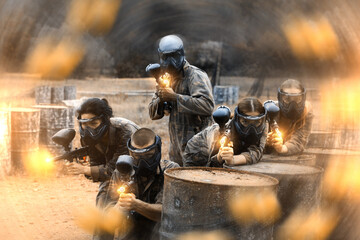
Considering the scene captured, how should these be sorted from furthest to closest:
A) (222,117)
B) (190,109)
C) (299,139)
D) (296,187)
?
(299,139) → (190,109) → (222,117) → (296,187)

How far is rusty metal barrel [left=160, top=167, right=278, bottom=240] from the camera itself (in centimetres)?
333

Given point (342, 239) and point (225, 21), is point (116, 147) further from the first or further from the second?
point (225, 21)

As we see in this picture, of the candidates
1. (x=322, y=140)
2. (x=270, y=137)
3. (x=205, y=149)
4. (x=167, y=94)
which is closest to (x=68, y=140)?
(x=167, y=94)

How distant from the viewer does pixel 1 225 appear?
22.0 feet

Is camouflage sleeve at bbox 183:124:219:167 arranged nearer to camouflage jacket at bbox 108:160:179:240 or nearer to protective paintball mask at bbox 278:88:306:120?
camouflage jacket at bbox 108:160:179:240

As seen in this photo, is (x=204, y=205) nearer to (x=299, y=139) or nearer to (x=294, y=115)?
(x=299, y=139)

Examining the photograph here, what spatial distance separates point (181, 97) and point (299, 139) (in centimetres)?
162

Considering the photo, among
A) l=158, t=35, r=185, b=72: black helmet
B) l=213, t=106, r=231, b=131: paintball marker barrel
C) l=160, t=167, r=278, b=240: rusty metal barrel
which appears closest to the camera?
l=160, t=167, r=278, b=240: rusty metal barrel

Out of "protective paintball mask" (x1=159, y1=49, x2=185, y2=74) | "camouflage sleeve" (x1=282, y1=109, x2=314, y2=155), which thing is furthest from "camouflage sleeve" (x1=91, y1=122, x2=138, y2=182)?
"camouflage sleeve" (x1=282, y1=109, x2=314, y2=155)

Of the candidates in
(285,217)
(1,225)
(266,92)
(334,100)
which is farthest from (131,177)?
(266,92)

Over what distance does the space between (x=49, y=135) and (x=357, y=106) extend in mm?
6473

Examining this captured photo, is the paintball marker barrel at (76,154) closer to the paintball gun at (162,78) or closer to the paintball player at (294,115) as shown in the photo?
the paintball gun at (162,78)

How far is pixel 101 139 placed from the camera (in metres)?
5.12

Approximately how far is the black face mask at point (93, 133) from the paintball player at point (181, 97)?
800 mm
